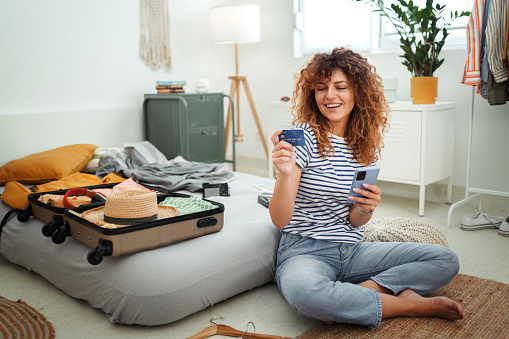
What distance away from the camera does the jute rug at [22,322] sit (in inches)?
65.4

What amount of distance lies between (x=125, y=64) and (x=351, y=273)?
2802mm

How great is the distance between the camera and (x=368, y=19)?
3.87m

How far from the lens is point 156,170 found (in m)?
2.96

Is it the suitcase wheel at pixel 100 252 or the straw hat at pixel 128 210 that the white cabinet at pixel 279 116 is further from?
the suitcase wheel at pixel 100 252

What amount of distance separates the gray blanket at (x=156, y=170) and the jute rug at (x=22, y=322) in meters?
0.88

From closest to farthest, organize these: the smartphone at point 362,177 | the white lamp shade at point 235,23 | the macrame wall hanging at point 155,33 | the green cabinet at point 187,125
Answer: the smartphone at point 362,177 < the green cabinet at point 187,125 < the macrame wall hanging at point 155,33 < the white lamp shade at point 235,23

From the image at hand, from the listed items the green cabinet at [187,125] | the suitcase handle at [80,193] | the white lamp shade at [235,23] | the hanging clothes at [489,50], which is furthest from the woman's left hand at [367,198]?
the white lamp shade at [235,23]

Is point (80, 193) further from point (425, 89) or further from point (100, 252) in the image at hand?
point (425, 89)

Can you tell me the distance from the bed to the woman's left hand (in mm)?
456

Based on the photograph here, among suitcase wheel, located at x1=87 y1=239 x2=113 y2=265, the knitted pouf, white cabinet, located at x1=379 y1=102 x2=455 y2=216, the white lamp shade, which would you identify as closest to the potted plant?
white cabinet, located at x1=379 y1=102 x2=455 y2=216

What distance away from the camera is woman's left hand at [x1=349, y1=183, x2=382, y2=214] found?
167 cm

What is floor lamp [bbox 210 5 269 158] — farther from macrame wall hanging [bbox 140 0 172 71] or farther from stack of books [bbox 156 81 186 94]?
stack of books [bbox 156 81 186 94]

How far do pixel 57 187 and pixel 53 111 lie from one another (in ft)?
3.61

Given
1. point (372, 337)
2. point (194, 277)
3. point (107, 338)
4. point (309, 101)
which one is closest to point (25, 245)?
point (107, 338)
